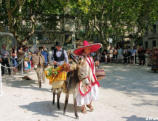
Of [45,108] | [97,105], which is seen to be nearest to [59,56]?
[45,108]

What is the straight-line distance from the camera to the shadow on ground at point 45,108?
18.0ft

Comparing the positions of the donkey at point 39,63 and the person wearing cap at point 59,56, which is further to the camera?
the donkey at point 39,63

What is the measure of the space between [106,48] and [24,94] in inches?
632

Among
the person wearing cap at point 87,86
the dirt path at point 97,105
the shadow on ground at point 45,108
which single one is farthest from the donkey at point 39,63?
the person wearing cap at point 87,86

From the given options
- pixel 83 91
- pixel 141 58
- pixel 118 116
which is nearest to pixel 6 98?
pixel 83 91

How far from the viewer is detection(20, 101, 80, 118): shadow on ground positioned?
5.50 meters

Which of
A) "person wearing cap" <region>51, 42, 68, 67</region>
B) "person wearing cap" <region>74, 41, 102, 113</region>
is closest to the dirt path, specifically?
"person wearing cap" <region>74, 41, 102, 113</region>

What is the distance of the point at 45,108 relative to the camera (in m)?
5.93

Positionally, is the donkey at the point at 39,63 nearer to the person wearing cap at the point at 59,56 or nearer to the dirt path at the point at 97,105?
the dirt path at the point at 97,105

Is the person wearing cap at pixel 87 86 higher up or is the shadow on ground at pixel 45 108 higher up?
the person wearing cap at pixel 87 86

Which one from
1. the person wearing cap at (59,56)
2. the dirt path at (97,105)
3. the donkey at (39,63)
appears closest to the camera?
the dirt path at (97,105)

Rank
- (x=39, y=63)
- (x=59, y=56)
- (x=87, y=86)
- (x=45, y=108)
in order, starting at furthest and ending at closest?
(x=39, y=63), (x=59, y=56), (x=45, y=108), (x=87, y=86)

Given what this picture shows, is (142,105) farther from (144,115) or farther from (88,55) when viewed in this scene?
(88,55)

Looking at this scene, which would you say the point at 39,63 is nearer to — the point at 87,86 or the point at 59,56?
the point at 59,56
